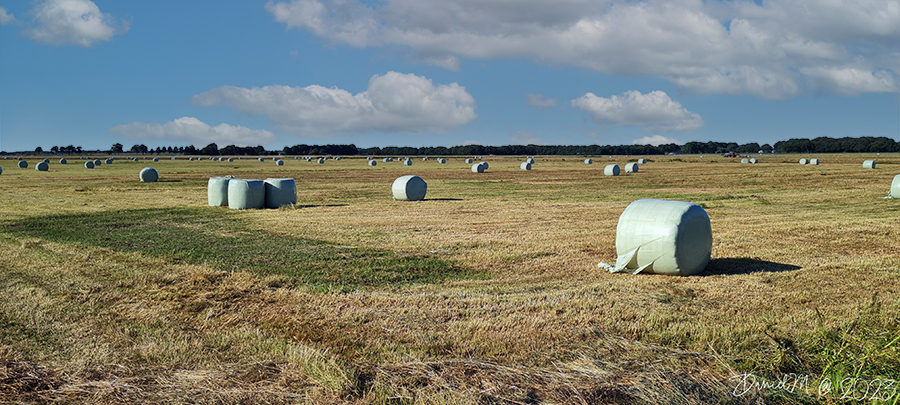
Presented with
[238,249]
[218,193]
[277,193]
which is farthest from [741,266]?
[218,193]

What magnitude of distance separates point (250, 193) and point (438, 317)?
A: 15917mm

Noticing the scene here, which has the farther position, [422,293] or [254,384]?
[422,293]

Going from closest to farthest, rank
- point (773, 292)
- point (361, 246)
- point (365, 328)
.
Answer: point (365, 328)
point (773, 292)
point (361, 246)

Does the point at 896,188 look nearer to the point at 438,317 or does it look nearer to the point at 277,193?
the point at 277,193

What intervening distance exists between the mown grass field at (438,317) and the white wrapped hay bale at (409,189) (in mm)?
9148

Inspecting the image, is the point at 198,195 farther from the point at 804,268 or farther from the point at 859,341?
the point at 859,341

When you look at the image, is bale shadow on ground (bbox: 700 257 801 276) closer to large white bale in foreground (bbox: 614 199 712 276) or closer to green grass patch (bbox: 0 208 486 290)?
large white bale in foreground (bbox: 614 199 712 276)

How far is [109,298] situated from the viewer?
8.39 metres

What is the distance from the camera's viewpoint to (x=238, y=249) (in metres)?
12.7

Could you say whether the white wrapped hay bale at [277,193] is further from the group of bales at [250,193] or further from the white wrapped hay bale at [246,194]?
the white wrapped hay bale at [246,194]

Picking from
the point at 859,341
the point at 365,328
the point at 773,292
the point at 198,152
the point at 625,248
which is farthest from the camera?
the point at 198,152

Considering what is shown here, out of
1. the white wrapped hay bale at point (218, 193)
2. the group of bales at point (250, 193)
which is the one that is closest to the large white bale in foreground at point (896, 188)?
the group of bales at point (250, 193)

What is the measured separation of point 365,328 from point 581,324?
8.26 feet

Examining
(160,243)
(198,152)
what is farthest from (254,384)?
(198,152)
